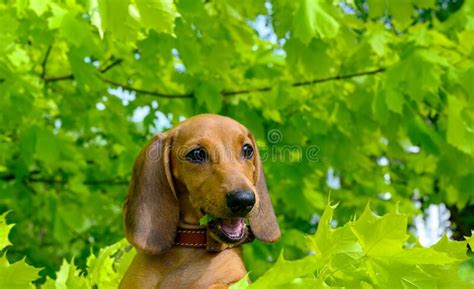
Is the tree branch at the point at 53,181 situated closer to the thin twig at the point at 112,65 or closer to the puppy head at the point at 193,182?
the thin twig at the point at 112,65

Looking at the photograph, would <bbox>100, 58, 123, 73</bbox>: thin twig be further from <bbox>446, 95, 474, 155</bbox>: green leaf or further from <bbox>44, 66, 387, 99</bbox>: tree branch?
<bbox>446, 95, 474, 155</bbox>: green leaf

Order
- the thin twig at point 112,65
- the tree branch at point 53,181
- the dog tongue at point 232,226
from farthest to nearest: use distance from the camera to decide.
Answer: the tree branch at point 53,181 → the thin twig at point 112,65 → the dog tongue at point 232,226

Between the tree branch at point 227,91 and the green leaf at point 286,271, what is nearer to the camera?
the green leaf at point 286,271

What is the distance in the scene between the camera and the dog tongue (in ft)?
4.89

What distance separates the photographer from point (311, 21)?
10.8 feet

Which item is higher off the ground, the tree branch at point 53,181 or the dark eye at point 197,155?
the dark eye at point 197,155

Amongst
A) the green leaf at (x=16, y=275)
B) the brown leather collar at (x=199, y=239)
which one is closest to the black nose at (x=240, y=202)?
the brown leather collar at (x=199, y=239)

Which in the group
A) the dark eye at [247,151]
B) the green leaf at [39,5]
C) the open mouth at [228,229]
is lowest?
the green leaf at [39,5]

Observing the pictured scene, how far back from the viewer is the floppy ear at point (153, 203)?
1568mm

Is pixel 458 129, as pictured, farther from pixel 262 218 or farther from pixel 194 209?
pixel 194 209

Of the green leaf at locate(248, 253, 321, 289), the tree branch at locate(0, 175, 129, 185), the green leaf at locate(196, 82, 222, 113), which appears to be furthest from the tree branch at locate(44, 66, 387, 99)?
the green leaf at locate(248, 253, 321, 289)

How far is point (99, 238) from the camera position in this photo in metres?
5.90

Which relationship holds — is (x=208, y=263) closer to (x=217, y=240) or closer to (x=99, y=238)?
(x=217, y=240)

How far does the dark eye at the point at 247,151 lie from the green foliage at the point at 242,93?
1788 millimetres
